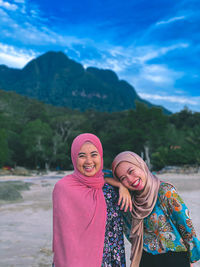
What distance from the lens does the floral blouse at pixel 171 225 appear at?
4.81 ft

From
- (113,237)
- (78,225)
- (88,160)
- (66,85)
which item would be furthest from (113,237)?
(66,85)

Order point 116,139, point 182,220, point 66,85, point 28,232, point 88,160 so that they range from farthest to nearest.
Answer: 1. point 66,85
2. point 116,139
3. point 28,232
4. point 88,160
5. point 182,220

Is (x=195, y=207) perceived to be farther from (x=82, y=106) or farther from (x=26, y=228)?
(x=82, y=106)

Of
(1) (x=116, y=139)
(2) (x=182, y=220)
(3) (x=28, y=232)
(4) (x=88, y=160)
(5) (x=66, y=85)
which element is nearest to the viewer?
(2) (x=182, y=220)

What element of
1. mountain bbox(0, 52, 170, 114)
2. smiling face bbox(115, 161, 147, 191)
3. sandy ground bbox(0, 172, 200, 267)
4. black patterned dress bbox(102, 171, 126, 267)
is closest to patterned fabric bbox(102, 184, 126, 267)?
black patterned dress bbox(102, 171, 126, 267)

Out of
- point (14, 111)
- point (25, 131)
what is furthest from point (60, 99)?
point (25, 131)

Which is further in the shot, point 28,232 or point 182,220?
point 28,232

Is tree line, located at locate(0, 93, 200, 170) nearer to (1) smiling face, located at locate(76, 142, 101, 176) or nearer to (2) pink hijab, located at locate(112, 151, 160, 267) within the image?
(2) pink hijab, located at locate(112, 151, 160, 267)

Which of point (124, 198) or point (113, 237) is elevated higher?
point (124, 198)

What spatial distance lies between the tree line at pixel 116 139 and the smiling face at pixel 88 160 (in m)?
15.6

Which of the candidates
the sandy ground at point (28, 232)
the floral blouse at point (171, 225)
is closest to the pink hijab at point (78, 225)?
the floral blouse at point (171, 225)

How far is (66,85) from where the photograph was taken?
93.6m

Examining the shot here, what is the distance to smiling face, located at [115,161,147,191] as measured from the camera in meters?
1.51

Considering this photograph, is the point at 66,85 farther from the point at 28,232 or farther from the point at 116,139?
the point at 28,232
